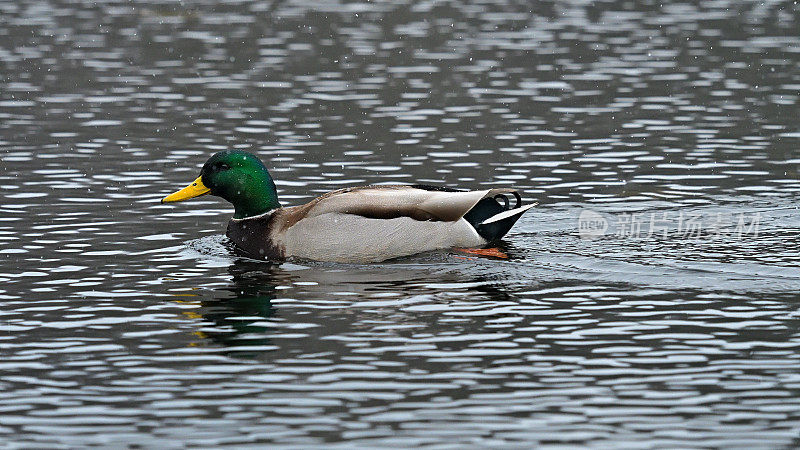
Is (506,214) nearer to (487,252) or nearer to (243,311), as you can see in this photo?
(487,252)

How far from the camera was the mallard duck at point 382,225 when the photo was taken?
42.8 ft

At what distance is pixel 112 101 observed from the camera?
23.3m

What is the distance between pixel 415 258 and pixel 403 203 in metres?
0.50

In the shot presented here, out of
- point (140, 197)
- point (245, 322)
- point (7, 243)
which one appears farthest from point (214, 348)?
point (140, 197)

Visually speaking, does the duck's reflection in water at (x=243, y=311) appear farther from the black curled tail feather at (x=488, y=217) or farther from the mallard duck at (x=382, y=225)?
the black curled tail feather at (x=488, y=217)

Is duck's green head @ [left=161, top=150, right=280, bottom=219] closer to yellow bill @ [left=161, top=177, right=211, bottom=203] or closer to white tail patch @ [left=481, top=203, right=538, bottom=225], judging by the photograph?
yellow bill @ [left=161, top=177, right=211, bottom=203]

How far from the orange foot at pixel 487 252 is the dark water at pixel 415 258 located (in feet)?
0.64

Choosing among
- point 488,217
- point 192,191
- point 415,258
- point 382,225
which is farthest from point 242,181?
point 488,217

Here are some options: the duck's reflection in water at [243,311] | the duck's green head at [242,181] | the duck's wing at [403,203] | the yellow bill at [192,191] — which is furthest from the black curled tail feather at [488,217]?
the yellow bill at [192,191]

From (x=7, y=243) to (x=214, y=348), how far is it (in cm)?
460

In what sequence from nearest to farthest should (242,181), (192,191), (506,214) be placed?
(506,214), (242,181), (192,191)

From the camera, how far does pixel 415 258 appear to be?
515 inches

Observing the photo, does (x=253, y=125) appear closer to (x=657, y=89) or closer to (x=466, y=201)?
(x=657, y=89)

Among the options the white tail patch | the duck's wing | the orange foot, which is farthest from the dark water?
the duck's wing
